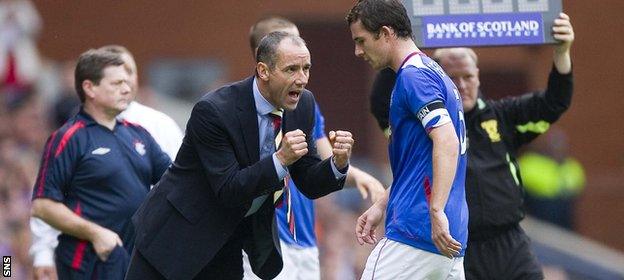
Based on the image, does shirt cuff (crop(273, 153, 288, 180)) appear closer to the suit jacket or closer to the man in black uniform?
the suit jacket

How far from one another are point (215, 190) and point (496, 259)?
209 cm

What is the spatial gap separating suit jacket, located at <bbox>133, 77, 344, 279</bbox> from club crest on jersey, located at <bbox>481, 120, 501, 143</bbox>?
1.49m

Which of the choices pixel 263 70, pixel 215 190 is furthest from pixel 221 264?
pixel 263 70

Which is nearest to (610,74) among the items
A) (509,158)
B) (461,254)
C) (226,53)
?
(226,53)

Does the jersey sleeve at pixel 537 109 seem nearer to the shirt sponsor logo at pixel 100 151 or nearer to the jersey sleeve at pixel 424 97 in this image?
the jersey sleeve at pixel 424 97

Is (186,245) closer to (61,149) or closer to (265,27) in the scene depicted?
(61,149)

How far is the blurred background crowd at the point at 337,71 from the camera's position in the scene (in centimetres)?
1848

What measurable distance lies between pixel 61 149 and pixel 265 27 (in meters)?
1.46

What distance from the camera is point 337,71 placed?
2148 cm

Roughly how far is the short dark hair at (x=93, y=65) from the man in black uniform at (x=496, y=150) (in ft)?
5.12

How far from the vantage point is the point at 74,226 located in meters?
7.93

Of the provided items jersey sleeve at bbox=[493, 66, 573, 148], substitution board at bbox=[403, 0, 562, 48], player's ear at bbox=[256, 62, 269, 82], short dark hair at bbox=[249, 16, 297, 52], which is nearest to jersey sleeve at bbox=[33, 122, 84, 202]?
short dark hair at bbox=[249, 16, 297, 52]

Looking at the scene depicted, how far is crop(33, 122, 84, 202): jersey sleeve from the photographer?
804cm

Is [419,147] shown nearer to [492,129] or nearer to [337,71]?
[492,129]
